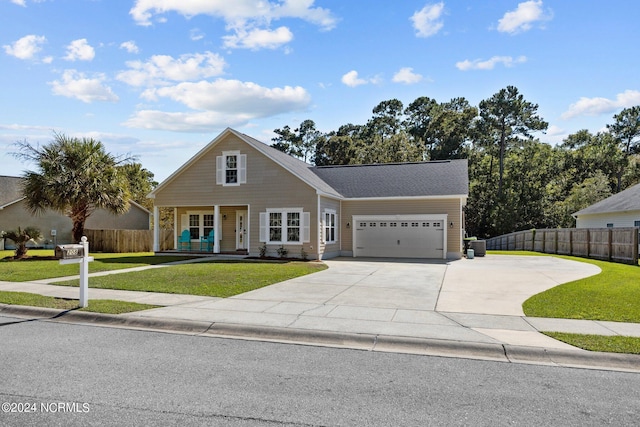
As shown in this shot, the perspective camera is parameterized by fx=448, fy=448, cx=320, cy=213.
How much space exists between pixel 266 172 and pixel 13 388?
17.5 m

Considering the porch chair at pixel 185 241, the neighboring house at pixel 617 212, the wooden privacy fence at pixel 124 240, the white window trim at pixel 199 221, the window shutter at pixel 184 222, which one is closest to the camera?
the porch chair at pixel 185 241

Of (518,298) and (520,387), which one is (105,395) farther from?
(518,298)

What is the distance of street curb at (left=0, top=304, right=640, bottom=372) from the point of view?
583 cm

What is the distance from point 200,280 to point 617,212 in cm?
2752

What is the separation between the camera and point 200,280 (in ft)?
41.1

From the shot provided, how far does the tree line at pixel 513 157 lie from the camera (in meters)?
42.3

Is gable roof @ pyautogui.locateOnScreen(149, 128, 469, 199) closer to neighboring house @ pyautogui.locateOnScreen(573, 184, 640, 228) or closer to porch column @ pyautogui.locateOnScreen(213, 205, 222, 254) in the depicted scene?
porch column @ pyautogui.locateOnScreen(213, 205, 222, 254)

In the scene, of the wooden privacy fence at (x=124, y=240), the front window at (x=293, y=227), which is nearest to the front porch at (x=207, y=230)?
the front window at (x=293, y=227)

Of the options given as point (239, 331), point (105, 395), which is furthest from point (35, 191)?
point (105, 395)

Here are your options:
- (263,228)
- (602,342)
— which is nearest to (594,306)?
(602,342)

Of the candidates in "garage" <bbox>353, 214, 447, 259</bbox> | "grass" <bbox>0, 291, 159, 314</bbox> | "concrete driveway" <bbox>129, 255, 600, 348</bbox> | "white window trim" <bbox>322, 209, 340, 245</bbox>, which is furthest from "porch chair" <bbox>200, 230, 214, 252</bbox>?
"grass" <bbox>0, 291, 159, 314</bbox>

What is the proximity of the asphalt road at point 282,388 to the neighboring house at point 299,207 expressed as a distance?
14.8 m

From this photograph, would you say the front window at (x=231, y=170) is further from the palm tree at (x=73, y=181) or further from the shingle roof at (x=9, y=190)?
the shingle roof at (x=9, y=190)

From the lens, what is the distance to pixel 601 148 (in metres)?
48.3
